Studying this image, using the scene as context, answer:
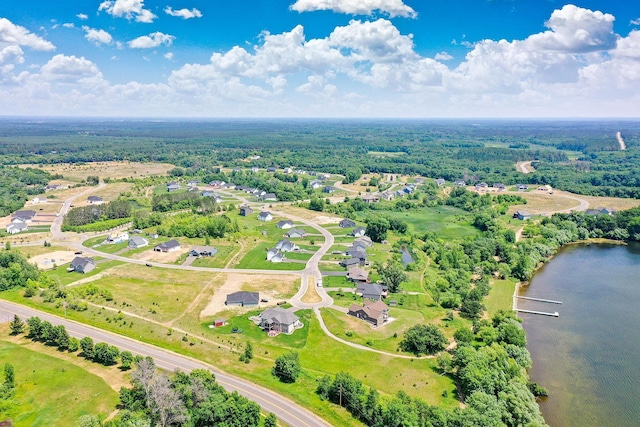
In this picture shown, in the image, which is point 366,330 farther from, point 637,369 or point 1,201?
point 1,201

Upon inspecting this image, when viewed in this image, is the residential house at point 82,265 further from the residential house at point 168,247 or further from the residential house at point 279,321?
the residential house at point 279,321

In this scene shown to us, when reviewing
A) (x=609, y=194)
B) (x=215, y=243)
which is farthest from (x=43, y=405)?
(x=609, y=194)

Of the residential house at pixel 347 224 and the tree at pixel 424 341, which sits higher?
the residential house at pixel 347 224

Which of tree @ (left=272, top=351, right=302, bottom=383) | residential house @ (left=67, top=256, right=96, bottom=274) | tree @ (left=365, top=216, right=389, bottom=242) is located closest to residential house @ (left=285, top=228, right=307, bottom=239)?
tree @ (left=365, top=216, right=389, bottom=242)

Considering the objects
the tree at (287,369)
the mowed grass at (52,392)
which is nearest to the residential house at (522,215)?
the tree at (287,369)

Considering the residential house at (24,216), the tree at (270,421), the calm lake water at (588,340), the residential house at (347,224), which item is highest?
the residential house at (24,216)

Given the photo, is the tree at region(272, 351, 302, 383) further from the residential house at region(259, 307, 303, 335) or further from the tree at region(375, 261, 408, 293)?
the tree at region(375, 261, 408, 293)
